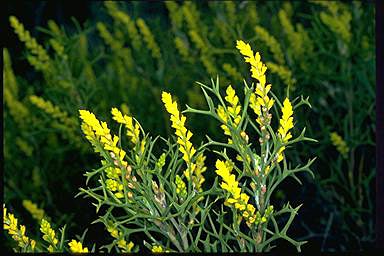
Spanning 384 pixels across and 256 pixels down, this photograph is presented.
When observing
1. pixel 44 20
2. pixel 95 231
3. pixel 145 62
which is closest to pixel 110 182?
pixel 95 231

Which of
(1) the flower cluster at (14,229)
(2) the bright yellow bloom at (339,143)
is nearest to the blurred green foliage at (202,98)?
(2) the bright yellow bloom at (339,143)

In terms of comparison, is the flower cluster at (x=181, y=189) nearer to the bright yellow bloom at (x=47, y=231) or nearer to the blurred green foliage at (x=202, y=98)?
the bright yellow bloom at (x=47, y=231)

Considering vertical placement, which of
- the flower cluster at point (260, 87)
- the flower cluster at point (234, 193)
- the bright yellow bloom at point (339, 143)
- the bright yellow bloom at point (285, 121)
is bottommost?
the bright yellow bloom at point (339, 143)

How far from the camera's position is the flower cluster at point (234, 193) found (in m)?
0.68

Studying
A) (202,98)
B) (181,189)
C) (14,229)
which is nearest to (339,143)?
(202,98)

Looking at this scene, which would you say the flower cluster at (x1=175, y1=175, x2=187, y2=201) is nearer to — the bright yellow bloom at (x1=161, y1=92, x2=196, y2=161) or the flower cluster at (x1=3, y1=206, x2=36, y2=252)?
the bright yellow bloom at (x1=161, y1=92, x2=196, y2=161)

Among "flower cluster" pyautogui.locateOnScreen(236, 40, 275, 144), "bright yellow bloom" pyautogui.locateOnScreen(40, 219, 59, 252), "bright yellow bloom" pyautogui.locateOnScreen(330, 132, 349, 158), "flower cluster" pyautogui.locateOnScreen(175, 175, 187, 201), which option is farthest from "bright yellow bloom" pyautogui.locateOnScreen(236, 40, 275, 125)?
"bright yellow bloom" pyautogui.locateOnScreen(330, 132, 349, 158)

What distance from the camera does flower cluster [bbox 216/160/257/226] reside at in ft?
2.23

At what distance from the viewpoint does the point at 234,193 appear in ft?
2.26

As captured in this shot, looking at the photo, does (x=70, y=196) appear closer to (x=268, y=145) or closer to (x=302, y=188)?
(x=302, y=188)

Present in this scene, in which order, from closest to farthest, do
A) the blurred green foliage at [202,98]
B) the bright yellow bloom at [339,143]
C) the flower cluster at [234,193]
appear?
the flower cluster at [234,193]
the bright yellow bloom at [339,143]
the blurred green foliage at [202,98]

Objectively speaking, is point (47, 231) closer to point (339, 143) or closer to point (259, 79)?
point (259, 79)

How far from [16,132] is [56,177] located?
0.52 feet

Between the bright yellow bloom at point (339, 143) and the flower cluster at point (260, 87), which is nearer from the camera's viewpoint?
the flower cluster at point (260, 87)
